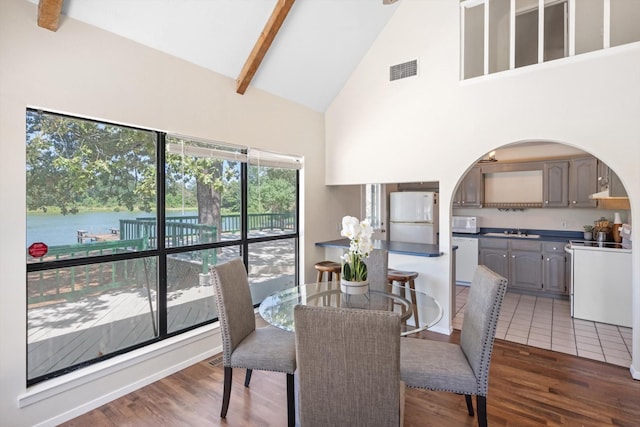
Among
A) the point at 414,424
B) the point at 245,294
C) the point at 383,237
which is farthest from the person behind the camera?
the point at 383,237

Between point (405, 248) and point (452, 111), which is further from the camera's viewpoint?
point (405, 248)

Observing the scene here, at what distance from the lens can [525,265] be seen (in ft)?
16.6

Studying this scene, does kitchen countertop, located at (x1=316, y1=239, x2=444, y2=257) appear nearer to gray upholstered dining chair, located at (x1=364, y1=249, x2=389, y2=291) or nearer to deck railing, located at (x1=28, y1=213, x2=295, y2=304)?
gray upholstered dining chair, located at (x1=364, y1=249, x2=389, y2=291)

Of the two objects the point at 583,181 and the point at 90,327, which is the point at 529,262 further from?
the point at 90,327

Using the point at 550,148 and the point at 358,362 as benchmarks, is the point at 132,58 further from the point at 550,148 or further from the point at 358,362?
the point at 550,148

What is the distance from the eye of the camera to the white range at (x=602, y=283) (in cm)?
374

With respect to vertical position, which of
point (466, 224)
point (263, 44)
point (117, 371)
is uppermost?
point (263, 44)

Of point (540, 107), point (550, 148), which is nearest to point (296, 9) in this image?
point (540, 107)

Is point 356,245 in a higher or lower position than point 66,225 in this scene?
lower

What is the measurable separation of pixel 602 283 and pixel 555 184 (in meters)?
1.75

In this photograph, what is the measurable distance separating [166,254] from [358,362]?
7.18 ft

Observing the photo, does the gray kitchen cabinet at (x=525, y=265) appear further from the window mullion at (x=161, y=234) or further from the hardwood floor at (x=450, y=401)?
the window mullion at (x=161, y=234)

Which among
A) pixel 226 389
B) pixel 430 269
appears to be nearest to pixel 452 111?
pixel 430 269

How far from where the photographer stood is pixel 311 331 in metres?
1.42
